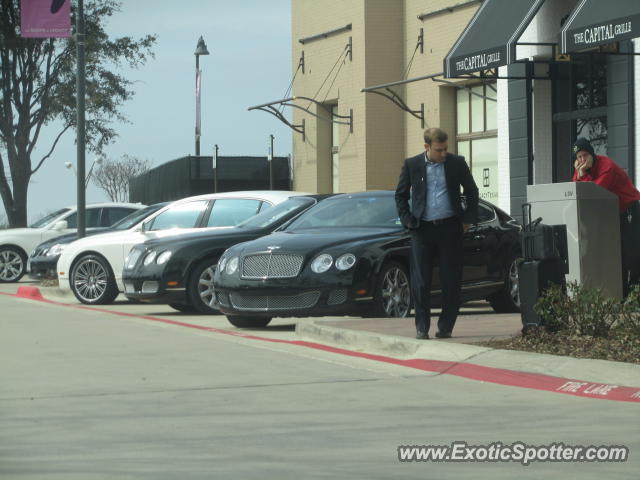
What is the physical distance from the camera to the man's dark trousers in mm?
10461

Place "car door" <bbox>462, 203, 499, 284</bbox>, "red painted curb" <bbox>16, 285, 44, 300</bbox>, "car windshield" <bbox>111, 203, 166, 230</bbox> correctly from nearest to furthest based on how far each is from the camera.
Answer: "car door" <bbox>462, 203, 499, 284</bbox> < "car windshield" <bbox>111, 203, 166, 230</bbox> < "red painted curb" <bbox>16, 285, 44, 300</bbox>

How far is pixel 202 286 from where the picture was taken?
607 inches

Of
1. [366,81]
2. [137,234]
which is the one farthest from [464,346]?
[366,81]

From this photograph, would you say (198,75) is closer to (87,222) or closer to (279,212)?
(87,222)

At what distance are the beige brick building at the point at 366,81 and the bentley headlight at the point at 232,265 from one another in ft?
46.1

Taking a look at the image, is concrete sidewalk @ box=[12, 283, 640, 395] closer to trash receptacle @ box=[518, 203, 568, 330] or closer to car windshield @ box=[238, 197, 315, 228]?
trash receptacle @ box=[518, 203, 568, 330]

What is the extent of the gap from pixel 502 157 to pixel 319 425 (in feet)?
48.1

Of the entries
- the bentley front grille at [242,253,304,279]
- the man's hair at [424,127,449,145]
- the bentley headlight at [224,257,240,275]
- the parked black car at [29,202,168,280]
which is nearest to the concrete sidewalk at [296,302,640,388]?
the bentley front grille at [242,253,304,279]

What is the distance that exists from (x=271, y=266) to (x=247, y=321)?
110 cm

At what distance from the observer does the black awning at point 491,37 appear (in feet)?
58.4

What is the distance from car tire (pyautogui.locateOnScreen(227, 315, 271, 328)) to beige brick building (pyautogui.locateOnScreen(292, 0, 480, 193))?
13807 millimetres

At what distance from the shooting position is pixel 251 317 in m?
13.6

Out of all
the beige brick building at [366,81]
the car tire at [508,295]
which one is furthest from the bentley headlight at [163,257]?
the beige brick building at [366,81]

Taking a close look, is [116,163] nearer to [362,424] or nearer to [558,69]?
[558,69]
